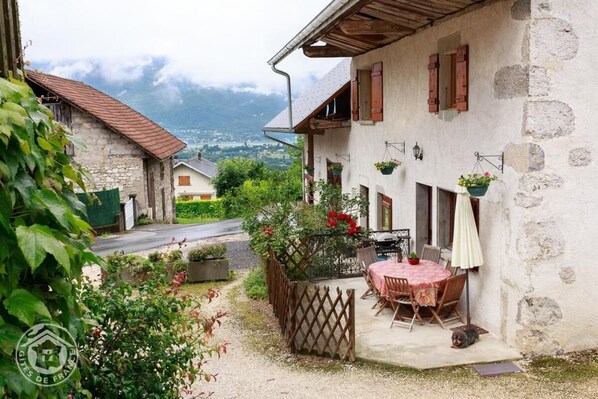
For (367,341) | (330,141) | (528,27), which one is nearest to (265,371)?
(367,341)

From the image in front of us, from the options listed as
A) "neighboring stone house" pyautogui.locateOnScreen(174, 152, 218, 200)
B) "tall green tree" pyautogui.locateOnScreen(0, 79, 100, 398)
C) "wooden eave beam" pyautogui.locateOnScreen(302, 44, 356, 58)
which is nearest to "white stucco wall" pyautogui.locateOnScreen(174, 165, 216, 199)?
"neighboring stone house" pyautogui.locateOnScreen(174, 152, 218, 200)

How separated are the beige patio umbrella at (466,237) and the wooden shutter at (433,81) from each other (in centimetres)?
233

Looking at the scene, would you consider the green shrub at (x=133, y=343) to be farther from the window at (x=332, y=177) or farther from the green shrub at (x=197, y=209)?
the green shrub at (x=197, y=209)

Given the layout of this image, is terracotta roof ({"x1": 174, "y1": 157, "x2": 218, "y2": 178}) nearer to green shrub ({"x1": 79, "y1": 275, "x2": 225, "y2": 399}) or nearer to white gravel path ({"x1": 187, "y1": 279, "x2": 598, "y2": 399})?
white gravel path ({"x1": 187, "y1": 279, "x2": 598, "y2": 399})

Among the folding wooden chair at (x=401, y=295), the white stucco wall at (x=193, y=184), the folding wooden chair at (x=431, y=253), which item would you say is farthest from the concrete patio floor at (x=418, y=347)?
the white stucco wall at (x=193, y=184)

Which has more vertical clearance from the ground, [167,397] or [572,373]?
[167,397]

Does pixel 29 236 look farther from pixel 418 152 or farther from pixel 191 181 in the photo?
pixel 191 181

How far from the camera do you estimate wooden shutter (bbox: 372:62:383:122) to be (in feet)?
41.7

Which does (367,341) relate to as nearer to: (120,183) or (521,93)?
(521,93)

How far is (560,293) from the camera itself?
748 cm

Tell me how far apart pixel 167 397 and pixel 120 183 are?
66.7 ft

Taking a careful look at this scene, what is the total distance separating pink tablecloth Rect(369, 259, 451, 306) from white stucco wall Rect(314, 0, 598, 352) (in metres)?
0.59

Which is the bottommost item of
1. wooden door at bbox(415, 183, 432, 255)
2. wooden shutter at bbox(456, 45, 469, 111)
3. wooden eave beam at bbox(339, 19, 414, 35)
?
wooden door at bbox(415, 183, 432, 255)

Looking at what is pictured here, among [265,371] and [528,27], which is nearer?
[528,27]
